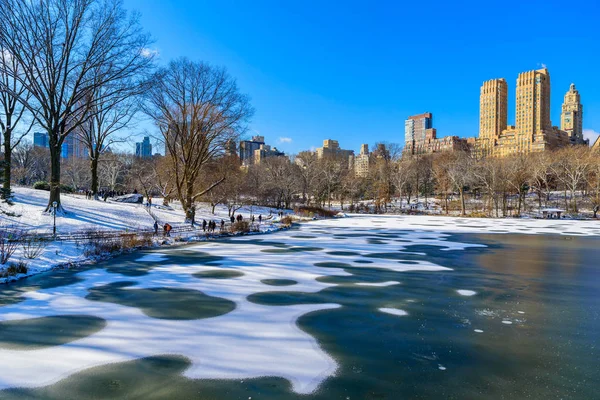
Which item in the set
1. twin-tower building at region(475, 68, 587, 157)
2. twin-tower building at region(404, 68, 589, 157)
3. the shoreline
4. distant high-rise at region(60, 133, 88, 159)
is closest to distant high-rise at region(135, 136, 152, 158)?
distant high-rise at region(60, 133, 88, 159)

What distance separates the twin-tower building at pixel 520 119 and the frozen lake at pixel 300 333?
4880 inches

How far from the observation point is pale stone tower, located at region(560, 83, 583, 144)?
161000 mm

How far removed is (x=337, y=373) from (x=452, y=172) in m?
51.1

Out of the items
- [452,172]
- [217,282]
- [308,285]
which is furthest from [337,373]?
[452,172]

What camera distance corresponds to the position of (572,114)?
161625 mm

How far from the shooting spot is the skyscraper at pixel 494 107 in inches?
5610

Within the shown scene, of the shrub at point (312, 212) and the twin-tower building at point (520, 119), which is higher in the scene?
the twin-tower building at point (520, 119)

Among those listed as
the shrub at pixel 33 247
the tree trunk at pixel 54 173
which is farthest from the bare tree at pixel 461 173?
the shrub at pixel 33 247

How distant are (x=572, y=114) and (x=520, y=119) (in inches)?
1858

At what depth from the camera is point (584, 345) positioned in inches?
202

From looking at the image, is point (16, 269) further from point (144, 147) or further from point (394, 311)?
point (144, 147)

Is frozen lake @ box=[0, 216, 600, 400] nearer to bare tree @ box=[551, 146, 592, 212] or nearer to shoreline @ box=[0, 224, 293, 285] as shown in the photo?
shoreline @ box=[0, 224, 293, 285]

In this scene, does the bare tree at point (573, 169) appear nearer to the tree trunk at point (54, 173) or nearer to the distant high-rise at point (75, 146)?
the tree trunk at point (54, 173)

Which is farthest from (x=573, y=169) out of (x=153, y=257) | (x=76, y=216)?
(x=76, y=216)
